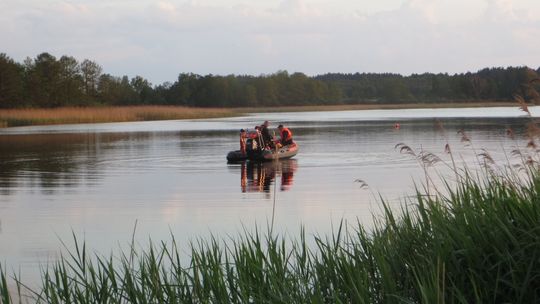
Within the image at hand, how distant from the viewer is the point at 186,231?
12.4 meters

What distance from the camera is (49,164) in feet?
88.8

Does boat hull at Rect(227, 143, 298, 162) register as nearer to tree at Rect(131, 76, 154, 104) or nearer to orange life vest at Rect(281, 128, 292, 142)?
orange life vest at Rect(281, 128, 292, 142)


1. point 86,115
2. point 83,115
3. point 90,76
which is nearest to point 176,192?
point 83,115

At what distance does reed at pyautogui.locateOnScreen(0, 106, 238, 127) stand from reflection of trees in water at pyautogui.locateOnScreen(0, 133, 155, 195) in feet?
81.6

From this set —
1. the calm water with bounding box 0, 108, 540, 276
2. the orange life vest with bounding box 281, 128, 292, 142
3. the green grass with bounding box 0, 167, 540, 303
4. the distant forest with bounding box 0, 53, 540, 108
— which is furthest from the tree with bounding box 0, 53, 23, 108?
the green grass with bounding box 0, 167, 540, 303

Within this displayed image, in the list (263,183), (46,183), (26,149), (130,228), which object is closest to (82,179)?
(46,183)

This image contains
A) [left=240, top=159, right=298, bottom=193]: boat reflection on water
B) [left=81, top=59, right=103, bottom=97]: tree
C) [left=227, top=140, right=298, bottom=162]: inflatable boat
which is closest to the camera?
[left=240, top=159, right=298, bottom=193]: boat reflection on water

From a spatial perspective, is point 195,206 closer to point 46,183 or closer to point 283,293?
point 46,183

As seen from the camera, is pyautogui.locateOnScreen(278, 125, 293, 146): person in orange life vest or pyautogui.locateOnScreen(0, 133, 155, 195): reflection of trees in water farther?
pyautogui.locateOnScreen(278, 125, 293, 146): person in orange life vest

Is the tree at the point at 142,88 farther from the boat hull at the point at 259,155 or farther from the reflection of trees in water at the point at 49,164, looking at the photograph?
the boat hull at the point at 259,155

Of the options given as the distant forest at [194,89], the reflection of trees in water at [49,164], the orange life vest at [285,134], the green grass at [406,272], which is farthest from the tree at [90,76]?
the green grass at [406,272]

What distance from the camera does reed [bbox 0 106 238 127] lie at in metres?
65.2

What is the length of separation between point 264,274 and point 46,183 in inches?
588

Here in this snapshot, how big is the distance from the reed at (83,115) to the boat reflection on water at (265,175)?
3935 centimetres
